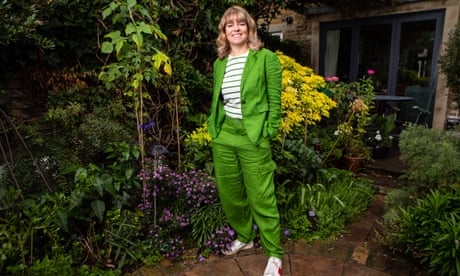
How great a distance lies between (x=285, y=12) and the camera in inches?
298

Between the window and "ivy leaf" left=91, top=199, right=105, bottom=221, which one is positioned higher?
the window

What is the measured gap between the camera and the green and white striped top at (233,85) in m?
2.05

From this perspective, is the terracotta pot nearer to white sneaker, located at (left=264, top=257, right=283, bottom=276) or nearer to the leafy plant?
the leafy plant

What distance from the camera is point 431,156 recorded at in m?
2.41

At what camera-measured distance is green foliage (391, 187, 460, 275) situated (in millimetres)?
1859

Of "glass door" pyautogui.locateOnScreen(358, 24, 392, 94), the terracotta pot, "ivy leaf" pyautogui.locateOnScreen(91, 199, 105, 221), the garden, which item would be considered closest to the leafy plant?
the garden

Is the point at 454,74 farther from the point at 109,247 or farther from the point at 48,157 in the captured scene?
the point at 48,157

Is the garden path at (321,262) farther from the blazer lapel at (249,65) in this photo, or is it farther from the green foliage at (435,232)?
the blazer lapel at (249,65)

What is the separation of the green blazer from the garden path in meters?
0.95

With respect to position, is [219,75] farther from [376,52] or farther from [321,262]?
[376,52]

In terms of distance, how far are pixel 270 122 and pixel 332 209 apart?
130 cm

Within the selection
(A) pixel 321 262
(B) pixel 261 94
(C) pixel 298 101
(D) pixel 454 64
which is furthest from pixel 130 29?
(D) pixel 454 64

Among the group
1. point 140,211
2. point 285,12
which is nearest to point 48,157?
point 140,211

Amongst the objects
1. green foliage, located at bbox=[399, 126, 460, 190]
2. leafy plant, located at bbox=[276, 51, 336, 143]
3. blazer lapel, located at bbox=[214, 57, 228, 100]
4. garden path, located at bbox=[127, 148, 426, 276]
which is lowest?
garden path, located at bbox=[127, 148, 426, 276]
